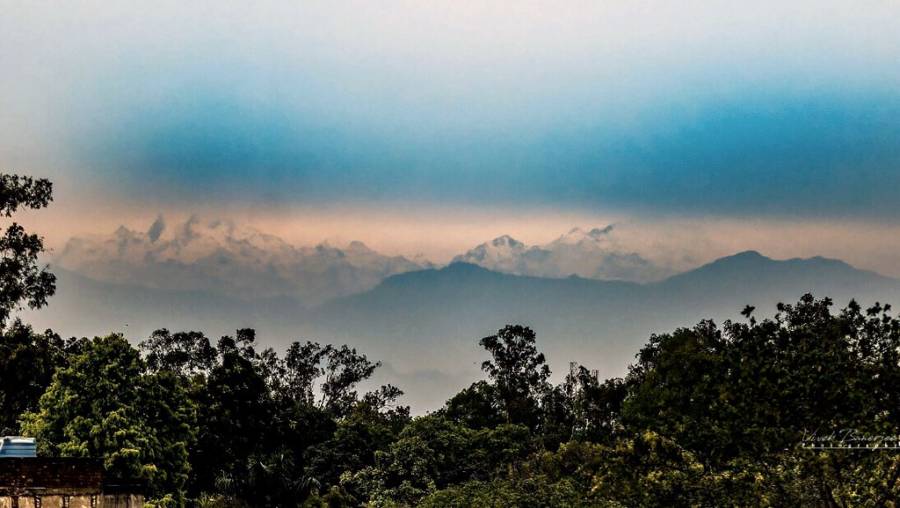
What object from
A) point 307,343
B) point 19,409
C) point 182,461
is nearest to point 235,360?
point 19,409

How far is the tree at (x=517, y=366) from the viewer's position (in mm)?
105688

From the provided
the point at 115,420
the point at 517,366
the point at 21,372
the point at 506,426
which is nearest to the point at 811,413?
the point at 115,420

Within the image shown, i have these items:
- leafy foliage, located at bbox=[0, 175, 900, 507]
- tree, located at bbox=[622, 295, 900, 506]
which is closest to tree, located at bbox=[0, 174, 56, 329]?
leafy foliage, located at bbox=[0, 175, 900, 507]

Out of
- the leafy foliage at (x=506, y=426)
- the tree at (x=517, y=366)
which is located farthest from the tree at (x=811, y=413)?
the tree at (x=517, y=366)

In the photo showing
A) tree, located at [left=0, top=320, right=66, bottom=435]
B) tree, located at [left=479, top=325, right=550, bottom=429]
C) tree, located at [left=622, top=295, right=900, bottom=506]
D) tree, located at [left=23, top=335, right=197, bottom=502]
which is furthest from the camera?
tree, located at [left=479, top=325, right=550, bottom=429]

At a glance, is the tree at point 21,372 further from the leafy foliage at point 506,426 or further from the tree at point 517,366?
the tree at point 517,366

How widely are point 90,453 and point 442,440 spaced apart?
3286 cm

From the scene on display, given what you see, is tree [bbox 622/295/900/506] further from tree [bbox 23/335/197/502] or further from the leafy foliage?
tree [bbox 23/335/197/502]

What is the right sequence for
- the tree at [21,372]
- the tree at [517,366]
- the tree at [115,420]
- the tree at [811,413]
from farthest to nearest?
the tree at [517,366]
the tree at [21,372]
the tree at [115,420]
the tree at [811,413]

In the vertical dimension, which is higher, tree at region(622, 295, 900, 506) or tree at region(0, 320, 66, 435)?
tree at region(0, 320, 66, 435)

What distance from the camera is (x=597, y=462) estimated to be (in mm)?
39094

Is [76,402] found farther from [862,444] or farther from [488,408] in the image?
[488,408]

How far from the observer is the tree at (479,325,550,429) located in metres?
106

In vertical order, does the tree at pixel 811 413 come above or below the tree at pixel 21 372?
below
